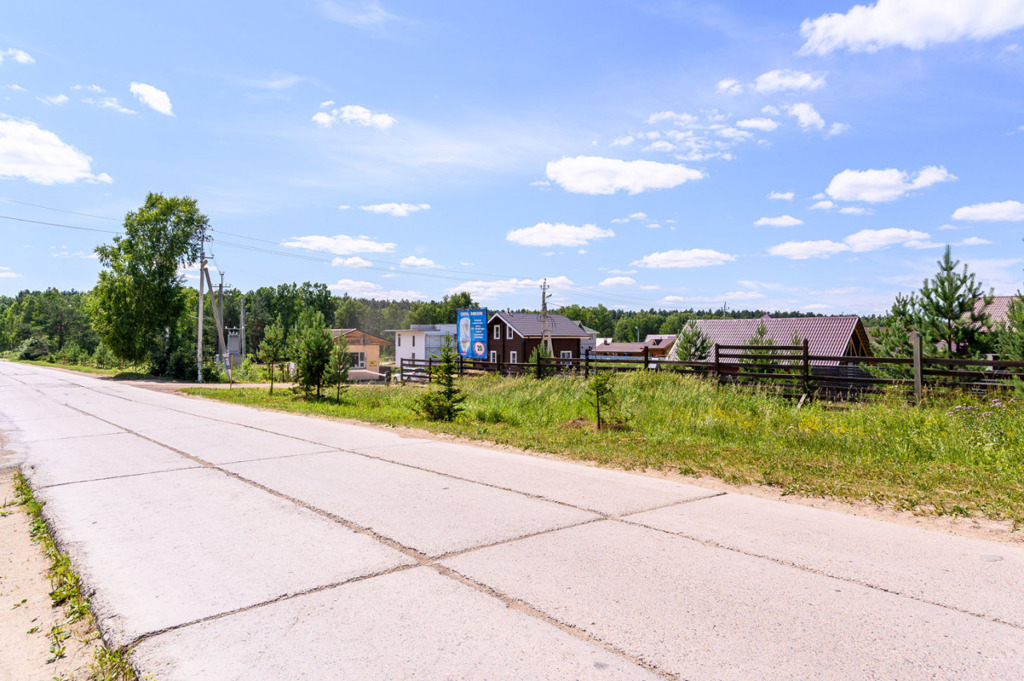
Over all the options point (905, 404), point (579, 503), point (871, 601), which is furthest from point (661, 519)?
point (905, 404)

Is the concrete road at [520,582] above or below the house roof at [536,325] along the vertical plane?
below

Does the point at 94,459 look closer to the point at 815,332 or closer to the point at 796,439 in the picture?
the point at 796,439

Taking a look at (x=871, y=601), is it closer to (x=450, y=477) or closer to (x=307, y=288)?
(x=450, y=477)

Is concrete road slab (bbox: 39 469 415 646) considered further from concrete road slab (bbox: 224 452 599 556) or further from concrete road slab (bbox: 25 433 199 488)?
concrete road slab (bbox: 25 433 199 488)

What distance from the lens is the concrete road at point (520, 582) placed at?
3111 millimetres

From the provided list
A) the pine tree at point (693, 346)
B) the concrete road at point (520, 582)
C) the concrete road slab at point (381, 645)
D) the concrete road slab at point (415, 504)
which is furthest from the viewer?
the pine tree at point (693, 346)

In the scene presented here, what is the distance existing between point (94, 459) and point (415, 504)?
21.8 feet

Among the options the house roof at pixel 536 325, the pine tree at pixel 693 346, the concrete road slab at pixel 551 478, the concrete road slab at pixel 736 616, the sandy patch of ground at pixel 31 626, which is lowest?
the sandy patch of ground at pixel 31 626

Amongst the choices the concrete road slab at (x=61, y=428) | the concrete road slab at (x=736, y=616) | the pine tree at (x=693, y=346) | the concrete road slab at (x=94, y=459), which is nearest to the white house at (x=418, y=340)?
the pine tree at (x=693, y=346)

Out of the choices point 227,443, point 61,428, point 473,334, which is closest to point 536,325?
point 473,334

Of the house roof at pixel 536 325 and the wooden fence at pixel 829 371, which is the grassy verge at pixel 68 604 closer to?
the wooden fence at pixel 829 371

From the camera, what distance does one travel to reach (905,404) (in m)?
11.9

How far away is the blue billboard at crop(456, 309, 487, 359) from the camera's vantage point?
113 ft

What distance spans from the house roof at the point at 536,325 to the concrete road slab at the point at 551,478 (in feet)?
137
